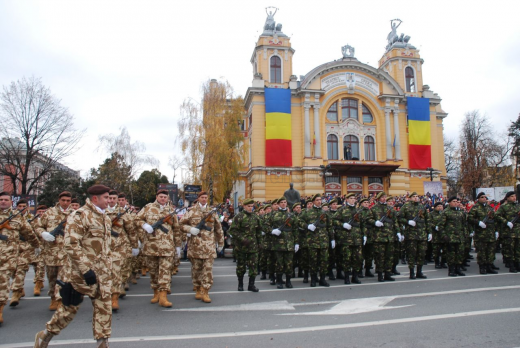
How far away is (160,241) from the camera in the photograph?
690 cm

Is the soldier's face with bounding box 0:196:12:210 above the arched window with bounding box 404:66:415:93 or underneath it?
underneath

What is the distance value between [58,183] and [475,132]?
4629 centimetres

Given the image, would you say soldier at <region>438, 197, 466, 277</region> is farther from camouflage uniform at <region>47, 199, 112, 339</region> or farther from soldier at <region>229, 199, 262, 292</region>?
camouflage uniform at <region>47, 199, 112, 339</region>

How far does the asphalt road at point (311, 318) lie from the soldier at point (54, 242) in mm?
441

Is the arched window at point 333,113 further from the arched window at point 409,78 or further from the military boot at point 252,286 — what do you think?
the military boot at point 252,286

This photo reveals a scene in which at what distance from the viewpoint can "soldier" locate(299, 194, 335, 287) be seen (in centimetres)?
858

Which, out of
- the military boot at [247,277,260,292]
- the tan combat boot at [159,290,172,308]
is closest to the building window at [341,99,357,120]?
the military boot at [247,277,260,292]

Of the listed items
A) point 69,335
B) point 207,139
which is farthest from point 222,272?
point 207,139

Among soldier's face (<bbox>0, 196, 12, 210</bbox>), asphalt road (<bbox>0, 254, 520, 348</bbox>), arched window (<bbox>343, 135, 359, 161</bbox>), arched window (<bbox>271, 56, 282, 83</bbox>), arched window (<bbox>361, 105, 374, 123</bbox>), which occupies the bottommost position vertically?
asphalt road (<bbox>0, 254, 520, 348</bbox>)

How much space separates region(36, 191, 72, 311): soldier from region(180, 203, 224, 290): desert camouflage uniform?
2.32 metres

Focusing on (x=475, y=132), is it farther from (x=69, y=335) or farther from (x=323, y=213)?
(x=69, y=335)

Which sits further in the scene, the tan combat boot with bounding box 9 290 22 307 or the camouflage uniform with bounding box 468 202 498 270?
the camouflage uniform with bounding box 468 202 498 270

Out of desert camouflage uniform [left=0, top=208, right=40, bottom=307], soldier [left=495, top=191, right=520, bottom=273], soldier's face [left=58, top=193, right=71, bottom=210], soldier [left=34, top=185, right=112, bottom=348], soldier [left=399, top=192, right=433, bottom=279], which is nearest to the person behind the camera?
soldier [left=34, top=185, right=112, bottom=348]

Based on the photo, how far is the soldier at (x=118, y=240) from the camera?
6695mm
